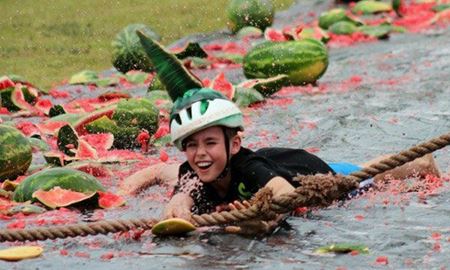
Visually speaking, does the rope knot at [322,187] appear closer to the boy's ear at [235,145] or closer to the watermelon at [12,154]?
the boy's ear at [235,145]

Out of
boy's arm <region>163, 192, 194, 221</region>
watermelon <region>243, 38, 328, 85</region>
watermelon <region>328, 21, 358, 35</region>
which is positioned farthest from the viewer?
watermelon <region>328, 21, 358, 35</region>

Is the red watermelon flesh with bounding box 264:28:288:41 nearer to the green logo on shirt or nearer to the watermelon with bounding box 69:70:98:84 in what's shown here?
the watermelon with bounding box 69:70:98:84

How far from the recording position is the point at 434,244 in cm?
566

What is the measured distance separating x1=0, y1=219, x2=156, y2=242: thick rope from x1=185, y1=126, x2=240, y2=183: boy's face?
1.62 ft

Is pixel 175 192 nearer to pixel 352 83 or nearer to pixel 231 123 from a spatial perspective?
pixel 231 123

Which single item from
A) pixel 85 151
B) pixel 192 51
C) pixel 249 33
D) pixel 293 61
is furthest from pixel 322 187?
pixel 249 33

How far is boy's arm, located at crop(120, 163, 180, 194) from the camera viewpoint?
288 inches

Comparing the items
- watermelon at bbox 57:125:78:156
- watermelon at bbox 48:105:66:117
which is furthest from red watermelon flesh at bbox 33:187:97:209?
watermelon at bbox 48:105:66:117

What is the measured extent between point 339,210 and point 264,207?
0.89 metres

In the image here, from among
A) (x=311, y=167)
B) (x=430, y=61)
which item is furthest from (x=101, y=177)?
(x=430, y=61)

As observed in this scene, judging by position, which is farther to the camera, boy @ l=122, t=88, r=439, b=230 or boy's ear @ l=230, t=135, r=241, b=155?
boy's ear @ l=230, t=135, r=241, b=155

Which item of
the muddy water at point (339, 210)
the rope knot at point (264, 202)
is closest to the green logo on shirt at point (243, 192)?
the muddy water at point (339, 210)

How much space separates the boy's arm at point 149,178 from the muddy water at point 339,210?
9cm

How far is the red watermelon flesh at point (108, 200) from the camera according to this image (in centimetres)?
690
